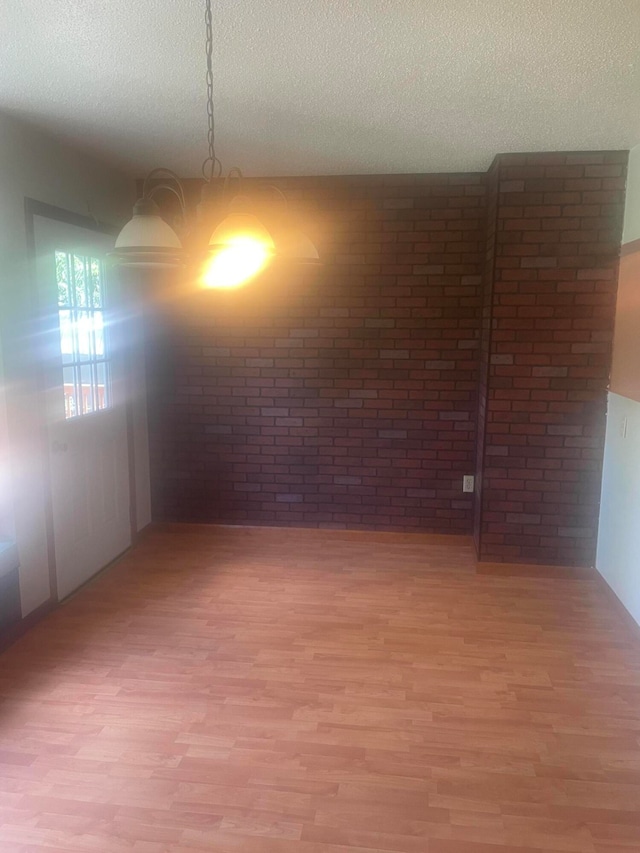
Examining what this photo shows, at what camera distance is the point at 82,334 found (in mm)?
3371

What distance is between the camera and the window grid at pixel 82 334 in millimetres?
3193

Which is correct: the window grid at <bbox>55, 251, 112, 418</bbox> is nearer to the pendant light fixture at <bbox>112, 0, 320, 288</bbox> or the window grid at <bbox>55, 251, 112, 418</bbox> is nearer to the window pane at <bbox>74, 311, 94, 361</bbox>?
the window pane at <bbox>74, 311, 94, 361</bbox>

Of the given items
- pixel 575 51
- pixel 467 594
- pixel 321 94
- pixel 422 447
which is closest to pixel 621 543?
pixel 467 594

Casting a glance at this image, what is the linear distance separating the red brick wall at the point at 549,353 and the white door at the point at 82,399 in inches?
91.8

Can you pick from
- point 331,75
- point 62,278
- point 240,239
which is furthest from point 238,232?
point 62,278

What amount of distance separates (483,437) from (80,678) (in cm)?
250

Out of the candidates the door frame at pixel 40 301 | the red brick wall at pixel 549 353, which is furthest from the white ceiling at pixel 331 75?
the door frame at pixel 40 301

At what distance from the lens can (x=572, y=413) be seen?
3434 millimetres

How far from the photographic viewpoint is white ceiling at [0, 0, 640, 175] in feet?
5.88

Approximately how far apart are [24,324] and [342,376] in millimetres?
1977

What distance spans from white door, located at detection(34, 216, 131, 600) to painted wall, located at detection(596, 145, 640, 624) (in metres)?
2.95

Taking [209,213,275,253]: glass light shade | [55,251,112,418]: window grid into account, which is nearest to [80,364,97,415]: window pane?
[55,251,112,418]: window grid

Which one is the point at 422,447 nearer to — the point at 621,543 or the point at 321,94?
the point at 621,543

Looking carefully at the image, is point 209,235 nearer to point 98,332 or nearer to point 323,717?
point 323,717
